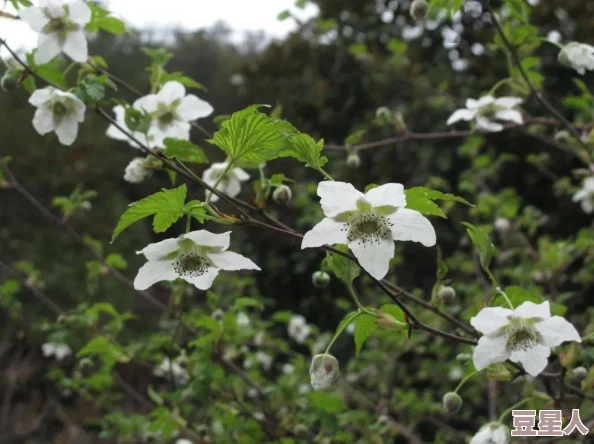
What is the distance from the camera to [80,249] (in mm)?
6434

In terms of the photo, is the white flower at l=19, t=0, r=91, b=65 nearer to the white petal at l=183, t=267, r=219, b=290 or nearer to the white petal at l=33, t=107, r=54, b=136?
the white petal at l=33, t=107, r=54, b=136

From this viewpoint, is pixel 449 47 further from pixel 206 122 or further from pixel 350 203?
pixel 350 203

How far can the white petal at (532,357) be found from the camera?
0.92 metres

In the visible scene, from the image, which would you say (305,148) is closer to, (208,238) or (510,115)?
(208,238)

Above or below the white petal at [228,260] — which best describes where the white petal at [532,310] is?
below

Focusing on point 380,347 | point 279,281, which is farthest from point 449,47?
point 380,347

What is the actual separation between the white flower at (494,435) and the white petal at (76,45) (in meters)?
0.96

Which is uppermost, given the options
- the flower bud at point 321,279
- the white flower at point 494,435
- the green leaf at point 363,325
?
the green leaf at point 363,325

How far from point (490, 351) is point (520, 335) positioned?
0.17ft

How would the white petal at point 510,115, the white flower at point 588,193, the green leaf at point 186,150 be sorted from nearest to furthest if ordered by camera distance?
the green leaf at point 186,150, the white petal at point 510,115, the white flower at point 588,193

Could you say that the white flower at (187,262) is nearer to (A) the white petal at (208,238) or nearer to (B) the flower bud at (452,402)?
(A) the white petal at (208,238)

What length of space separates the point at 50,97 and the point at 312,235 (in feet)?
2.05

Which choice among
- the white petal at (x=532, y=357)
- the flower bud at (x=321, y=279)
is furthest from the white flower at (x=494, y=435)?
the flower bud at (x=321, y=279)

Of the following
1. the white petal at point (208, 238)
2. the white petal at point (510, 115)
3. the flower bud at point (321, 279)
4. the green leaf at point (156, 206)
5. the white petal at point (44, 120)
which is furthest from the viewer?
the white petal at point (510, 115)
